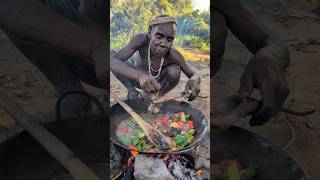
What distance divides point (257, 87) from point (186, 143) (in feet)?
1.52

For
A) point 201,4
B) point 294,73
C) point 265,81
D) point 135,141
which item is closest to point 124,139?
point 135,141

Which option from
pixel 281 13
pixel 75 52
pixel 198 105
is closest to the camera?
pixel 198 105

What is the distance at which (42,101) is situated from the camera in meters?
2.18

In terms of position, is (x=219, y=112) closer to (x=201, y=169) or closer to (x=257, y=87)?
(x=257, y=87)

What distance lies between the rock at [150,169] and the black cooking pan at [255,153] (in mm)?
358

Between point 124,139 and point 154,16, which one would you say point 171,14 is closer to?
point 154,16

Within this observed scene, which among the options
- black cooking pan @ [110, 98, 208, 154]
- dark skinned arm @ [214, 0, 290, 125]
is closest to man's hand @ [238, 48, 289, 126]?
dark skinned arm @ [214, 0, 290, 125]

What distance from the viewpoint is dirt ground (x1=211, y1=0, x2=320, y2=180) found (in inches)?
80.4

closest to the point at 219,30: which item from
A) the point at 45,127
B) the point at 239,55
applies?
the point at 239,55

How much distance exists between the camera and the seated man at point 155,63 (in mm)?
1643

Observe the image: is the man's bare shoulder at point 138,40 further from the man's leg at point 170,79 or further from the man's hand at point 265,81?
the man's hand at point 265,81

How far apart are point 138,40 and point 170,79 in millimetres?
170

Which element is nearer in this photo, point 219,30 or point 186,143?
point 186,143

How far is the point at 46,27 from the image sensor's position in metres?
1.89
